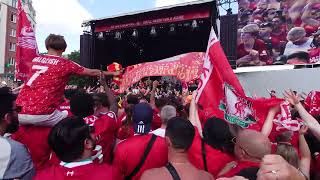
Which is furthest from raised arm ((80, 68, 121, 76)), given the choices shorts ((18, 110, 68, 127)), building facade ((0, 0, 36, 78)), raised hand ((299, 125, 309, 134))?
building facade ((0, 0, 36, 78))

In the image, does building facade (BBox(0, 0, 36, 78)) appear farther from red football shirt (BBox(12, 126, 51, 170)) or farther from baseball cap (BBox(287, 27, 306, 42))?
red football shirt (BBox(12, 126, 51, 170))

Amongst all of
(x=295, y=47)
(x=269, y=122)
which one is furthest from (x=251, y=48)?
(x=269, y=122)

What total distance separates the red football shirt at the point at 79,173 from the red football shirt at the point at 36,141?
138 centimetres

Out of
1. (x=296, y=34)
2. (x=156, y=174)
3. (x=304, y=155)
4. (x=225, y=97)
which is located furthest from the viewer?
(x=296, y=34)

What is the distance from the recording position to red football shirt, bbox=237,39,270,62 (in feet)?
58.5

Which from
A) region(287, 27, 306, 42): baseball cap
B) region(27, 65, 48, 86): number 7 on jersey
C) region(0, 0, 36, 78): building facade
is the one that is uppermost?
region(0, 0, 36, 78): building facade

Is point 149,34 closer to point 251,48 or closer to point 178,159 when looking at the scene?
point 251,48

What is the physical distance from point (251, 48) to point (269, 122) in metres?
14.9

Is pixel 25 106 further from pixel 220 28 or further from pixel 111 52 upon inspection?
pixel 111 52

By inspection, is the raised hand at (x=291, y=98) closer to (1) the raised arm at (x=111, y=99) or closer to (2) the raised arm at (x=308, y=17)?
(1) the raised arm at (x=111, y=99)

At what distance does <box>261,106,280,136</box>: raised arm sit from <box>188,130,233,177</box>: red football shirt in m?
0.58

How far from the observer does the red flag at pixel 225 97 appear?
3859 millimetres

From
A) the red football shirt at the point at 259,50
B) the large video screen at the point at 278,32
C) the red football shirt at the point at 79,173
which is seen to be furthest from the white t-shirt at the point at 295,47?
the red football shirt at the point at 79,173

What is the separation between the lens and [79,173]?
95.9 inches
